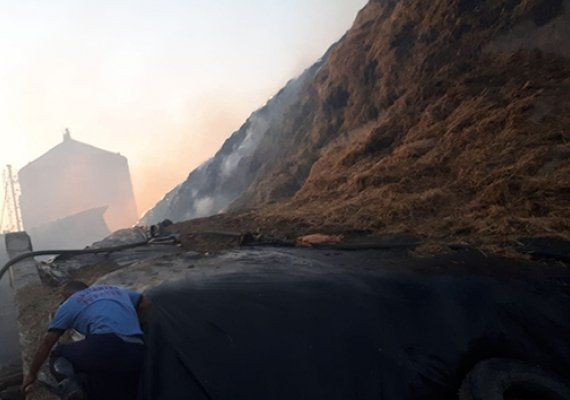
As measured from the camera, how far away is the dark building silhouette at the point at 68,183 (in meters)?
60.1

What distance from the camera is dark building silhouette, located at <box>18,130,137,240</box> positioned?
6012 centimetres

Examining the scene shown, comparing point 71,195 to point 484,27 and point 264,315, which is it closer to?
point 484,27

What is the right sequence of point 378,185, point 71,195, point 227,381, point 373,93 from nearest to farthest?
1. point 227,381
2. point 378,185
3. point 373,93
4. point 71,195

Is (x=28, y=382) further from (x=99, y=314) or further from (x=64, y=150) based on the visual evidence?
(x=64, y=150)

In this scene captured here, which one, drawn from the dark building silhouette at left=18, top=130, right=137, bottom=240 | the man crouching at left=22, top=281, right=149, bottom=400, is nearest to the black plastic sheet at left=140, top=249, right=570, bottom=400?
the man crouching at left=22, top=281, right=149, bottom=400

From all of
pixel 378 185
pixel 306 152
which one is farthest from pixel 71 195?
pixel 378 185

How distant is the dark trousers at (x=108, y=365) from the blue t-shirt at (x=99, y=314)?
0.30ft

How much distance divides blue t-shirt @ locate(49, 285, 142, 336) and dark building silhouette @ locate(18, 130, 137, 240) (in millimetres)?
59211

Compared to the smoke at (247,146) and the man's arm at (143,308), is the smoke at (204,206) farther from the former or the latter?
the man's arm at (143,308)

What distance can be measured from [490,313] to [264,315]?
1993 mm

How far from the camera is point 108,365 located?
11.4ft

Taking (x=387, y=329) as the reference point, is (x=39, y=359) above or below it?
above

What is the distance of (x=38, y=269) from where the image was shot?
9.45 metres

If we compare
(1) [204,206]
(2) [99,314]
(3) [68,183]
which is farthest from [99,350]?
(3) [68,183]
